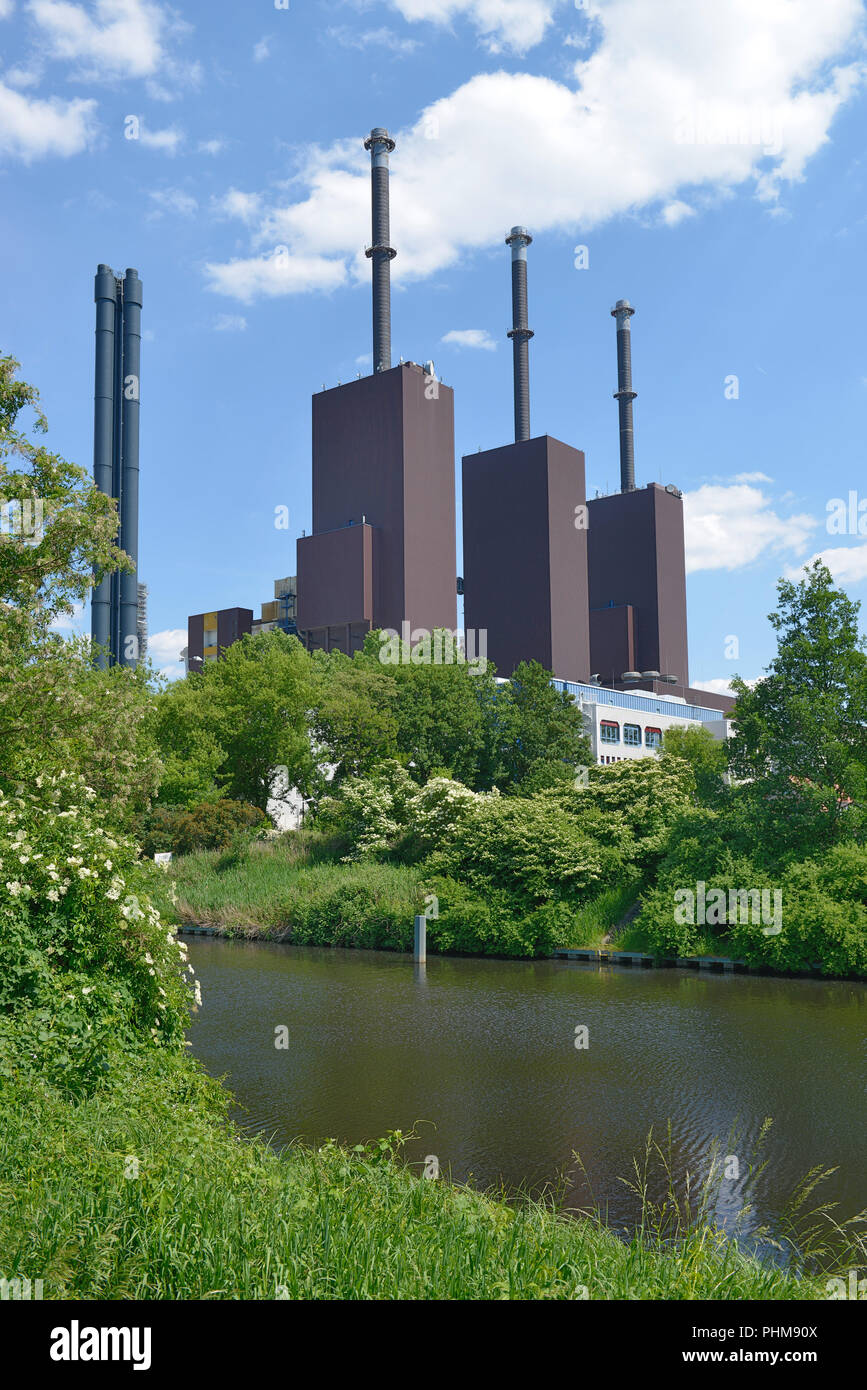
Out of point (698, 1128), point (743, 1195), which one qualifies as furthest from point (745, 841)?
point (743, 1195)

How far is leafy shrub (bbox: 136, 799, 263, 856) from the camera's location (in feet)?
128

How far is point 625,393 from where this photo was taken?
3910 inches

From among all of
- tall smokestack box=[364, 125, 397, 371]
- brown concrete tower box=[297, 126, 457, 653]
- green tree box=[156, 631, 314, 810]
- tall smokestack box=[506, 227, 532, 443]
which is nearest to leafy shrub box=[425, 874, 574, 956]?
green tree box=[156, 631, 314, 810]

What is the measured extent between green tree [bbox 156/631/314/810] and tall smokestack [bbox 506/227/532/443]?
161 ft

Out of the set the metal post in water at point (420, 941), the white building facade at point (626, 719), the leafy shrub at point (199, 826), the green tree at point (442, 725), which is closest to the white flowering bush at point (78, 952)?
the metal post in water at point (420, 941)

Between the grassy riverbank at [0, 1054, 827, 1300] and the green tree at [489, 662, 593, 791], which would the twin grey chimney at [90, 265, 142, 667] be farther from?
the grassy riverbank at [0, 1054, 827, 1300]

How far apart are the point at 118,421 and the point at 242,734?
31248 mm

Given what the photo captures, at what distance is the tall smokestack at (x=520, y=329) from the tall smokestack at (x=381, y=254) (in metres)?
13.1

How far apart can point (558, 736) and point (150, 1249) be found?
39888 mm

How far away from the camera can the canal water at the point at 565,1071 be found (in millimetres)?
10055

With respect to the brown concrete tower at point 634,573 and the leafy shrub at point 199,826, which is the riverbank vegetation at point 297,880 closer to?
the leafy shrub at point 199,826

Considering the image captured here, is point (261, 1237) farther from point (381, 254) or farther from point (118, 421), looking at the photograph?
point (381, 254)
